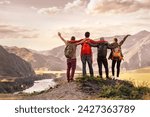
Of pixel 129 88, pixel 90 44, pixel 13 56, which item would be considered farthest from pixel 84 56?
pixel 13 56

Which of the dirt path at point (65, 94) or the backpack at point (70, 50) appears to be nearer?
the dirt path at point (65, 94)

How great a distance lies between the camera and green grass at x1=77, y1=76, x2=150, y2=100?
32.3 m

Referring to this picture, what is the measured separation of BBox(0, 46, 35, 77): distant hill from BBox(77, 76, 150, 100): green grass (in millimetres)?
94554

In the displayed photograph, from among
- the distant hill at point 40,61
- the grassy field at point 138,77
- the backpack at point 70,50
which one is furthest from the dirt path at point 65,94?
the distant hill at point 40,61

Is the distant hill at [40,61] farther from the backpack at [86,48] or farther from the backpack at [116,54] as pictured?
the backpack at [86,48]

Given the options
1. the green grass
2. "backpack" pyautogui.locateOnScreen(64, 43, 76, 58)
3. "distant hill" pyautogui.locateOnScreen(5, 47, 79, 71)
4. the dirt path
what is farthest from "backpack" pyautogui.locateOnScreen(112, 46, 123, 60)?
"distant hill" pyautogui.locateOnScreen(5, 47, 79, 71)

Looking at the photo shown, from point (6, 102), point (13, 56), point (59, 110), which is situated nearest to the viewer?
point (59, 110)

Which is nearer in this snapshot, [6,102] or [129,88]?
[6,102]

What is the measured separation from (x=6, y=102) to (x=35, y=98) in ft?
7.36

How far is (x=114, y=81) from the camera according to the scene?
116 ft

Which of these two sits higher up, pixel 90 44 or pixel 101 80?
pixel 90 44

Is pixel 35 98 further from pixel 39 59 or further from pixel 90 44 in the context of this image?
pixel 39 59

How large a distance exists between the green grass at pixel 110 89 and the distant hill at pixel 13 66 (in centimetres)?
9455

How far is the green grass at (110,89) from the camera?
106ft
